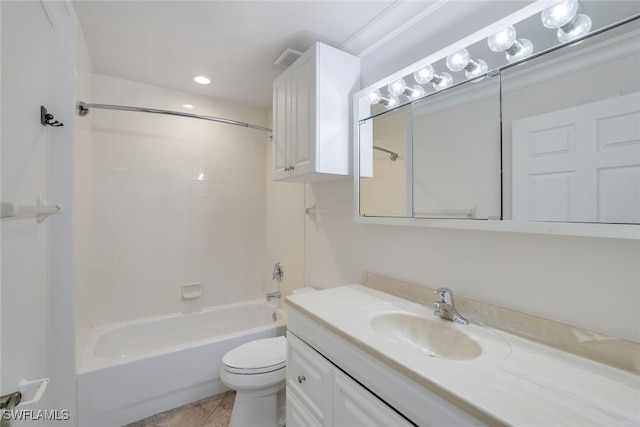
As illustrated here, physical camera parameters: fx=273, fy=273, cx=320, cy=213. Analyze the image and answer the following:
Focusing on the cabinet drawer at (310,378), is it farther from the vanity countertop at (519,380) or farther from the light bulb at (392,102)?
the light bulb at (392,102)

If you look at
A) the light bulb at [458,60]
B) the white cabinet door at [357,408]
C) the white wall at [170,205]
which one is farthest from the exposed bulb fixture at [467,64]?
the white wall at [170,205]

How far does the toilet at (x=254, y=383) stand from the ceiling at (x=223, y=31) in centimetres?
193

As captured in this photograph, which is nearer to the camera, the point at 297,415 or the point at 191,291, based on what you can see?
the point at 297,415

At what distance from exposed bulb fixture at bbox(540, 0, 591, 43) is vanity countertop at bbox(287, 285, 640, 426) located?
1.02 metres

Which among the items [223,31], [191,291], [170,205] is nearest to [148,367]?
[191,291]

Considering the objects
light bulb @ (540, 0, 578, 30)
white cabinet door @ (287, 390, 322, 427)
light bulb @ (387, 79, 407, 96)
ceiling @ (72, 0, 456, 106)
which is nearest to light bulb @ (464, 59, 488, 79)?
light bulb @ (540, 0, 578, 30)

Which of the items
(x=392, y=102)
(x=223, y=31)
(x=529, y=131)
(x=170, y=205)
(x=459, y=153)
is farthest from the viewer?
(x=170, y=205)

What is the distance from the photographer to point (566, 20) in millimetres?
873

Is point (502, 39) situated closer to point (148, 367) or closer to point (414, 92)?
point (414, 92)

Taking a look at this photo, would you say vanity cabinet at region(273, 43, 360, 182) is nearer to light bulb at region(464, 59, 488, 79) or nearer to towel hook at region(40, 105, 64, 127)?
light bulb at region(464, 59, 488, 79)

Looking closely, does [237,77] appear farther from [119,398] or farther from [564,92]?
[119,398]

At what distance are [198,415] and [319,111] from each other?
2094 mm

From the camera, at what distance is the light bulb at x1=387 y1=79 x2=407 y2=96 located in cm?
138

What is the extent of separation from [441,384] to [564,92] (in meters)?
1.00
